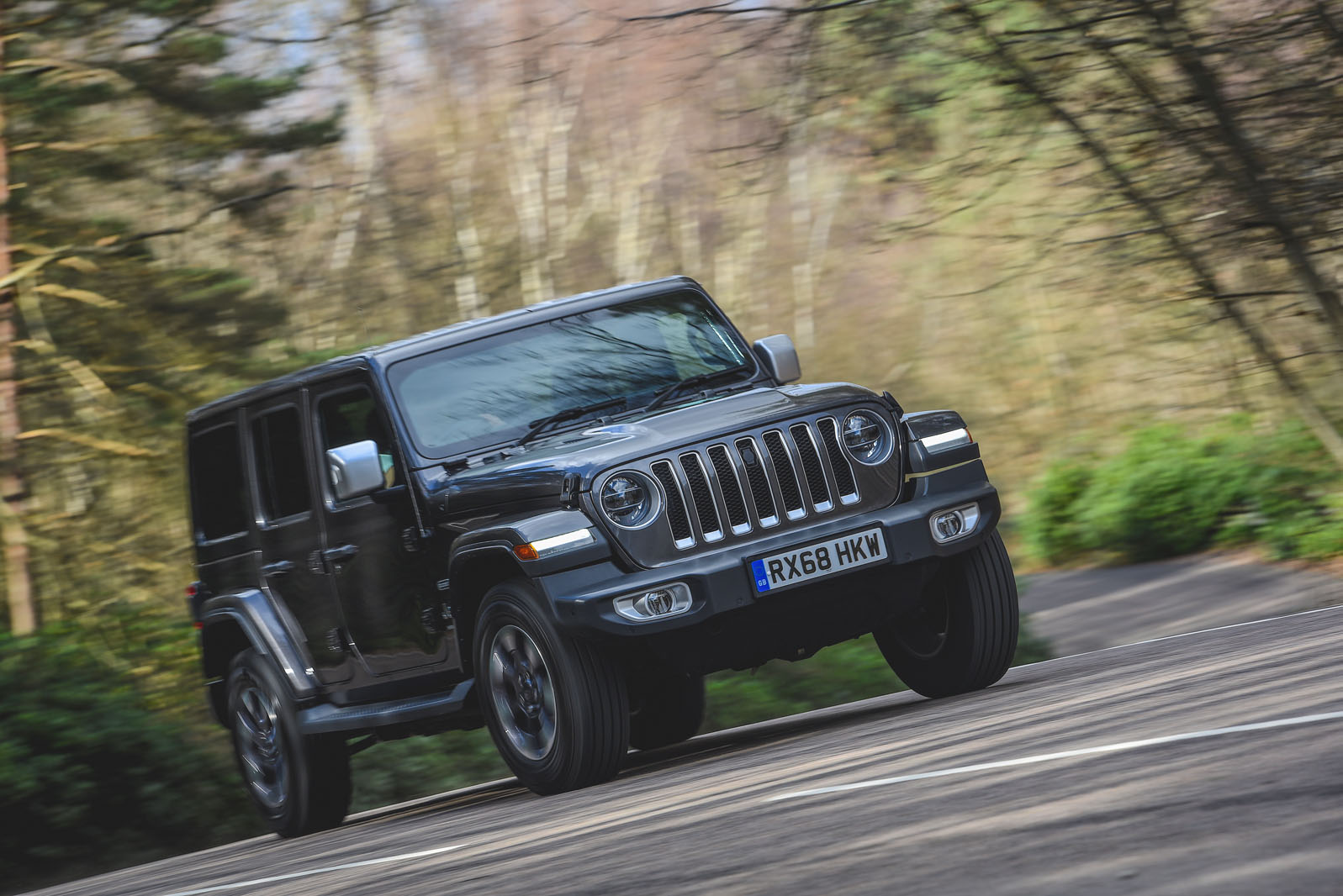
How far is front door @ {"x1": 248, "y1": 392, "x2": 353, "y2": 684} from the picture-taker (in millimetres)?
9039

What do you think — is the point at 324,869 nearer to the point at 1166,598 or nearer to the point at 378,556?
the point at 378,556

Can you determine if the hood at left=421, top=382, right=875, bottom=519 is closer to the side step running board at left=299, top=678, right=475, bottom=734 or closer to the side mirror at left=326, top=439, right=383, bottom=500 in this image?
the side mirror at left=326, top=439, right=383, bottom=500

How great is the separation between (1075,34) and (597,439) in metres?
7.47

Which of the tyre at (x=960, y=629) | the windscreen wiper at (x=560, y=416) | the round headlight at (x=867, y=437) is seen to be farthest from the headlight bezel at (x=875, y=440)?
the windscreen wiper at (x=560, y=416)

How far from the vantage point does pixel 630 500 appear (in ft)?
24.5

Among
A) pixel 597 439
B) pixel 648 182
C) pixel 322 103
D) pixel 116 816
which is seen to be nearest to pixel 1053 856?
pixel 597 439

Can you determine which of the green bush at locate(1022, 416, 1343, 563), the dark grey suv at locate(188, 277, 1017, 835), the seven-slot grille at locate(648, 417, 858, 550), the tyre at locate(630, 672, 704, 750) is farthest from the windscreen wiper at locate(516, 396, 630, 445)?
the green bush at locate(1022, 416, 1343, 563)

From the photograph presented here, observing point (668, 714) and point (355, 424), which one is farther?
point (668, 714)

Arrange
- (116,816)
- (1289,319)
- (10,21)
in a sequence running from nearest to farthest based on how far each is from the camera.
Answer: (116,816) < (1289,319) < (10,21)

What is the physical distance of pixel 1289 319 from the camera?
1527 centimetres

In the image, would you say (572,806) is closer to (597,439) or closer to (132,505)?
(597,439)

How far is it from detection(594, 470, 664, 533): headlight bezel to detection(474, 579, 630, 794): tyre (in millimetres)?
429

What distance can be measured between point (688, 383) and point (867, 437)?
106 centimetres

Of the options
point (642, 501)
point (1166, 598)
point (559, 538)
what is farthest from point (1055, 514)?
point (559, 538)
